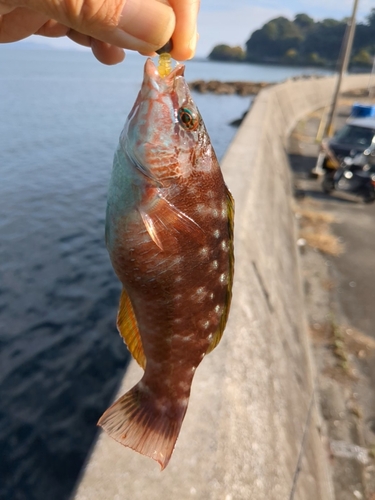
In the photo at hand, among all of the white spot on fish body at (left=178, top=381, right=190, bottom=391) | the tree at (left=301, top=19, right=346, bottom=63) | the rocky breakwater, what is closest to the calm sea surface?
the white spot on fish body at (left=178, top=381, right=190, bottom=391)

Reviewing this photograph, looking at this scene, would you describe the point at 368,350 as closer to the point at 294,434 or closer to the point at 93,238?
the point at 294,434

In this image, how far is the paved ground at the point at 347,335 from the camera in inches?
222

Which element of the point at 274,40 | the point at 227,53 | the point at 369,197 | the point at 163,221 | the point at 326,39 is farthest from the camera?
the point at 227,53

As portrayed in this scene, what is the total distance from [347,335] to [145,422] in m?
6.67

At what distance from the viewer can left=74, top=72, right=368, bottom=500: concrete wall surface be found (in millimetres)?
2795

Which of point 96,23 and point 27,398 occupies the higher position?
point 96,23

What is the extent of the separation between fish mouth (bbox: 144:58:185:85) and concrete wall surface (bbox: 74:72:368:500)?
245 cm

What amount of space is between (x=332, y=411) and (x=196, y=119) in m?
5.61

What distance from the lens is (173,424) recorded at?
7.19 feet

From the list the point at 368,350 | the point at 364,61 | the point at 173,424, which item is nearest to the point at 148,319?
the point at 173,424

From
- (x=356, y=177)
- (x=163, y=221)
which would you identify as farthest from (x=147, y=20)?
(x=356, y=177)

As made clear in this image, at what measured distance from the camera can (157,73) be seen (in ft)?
7.02

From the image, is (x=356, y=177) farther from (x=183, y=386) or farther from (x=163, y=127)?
(x=183, y=386)

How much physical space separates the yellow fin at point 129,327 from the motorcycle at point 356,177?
13766mm
